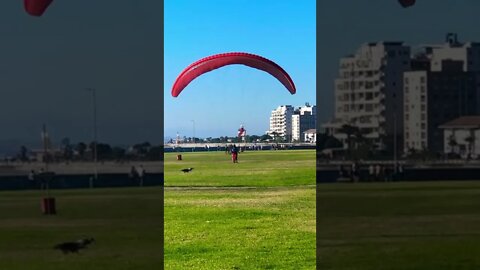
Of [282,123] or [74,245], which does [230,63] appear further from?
[282,123]

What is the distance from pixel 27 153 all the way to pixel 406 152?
4.00 metres

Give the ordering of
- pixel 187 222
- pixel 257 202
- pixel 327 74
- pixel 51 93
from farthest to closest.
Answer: pixel 257 202 → pixel 187 222 → pixel 327 74 → pixel 51 93

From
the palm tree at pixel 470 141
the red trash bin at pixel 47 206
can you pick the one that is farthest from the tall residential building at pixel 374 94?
the red trash bin at pixel 47 206

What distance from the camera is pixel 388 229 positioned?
22.2 feet

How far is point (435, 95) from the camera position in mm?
6953

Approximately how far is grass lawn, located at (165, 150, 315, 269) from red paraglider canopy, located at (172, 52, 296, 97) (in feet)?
9.02

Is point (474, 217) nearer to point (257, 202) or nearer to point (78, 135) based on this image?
point (78, 135)

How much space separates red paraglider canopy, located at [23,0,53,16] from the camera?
6.23m

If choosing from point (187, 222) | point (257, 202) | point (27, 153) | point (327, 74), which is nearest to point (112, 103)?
point (27, 153)

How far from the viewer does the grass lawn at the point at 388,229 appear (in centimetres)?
675

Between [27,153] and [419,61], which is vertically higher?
[419,61]

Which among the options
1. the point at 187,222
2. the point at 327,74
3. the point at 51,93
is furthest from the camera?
the point at 187,222

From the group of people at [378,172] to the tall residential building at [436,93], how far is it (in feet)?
0.83

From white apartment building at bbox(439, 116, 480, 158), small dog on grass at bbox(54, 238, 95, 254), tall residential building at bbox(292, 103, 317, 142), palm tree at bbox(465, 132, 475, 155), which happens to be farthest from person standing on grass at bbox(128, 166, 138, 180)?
tall residential building at bbox(292, 103, 317, 142)
